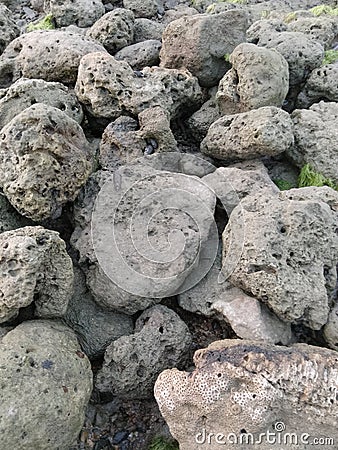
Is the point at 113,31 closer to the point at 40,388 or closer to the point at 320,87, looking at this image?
the point at 320,87

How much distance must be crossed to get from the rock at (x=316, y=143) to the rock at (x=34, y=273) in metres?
2.34

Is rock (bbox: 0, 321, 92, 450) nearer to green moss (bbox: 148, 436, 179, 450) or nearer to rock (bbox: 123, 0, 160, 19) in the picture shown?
green moss (bbox: 148, 436, 179, 450)

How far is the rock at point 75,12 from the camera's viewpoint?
6938 millimetres

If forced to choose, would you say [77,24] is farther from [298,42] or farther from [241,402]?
[241,402]

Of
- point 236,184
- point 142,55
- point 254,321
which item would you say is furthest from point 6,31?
point 254,321

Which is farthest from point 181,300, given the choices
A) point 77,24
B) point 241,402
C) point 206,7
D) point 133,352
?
point 206,7

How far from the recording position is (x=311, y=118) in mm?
4844

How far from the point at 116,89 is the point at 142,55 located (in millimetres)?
1258

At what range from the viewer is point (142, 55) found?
19.0ft

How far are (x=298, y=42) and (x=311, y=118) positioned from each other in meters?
1.17

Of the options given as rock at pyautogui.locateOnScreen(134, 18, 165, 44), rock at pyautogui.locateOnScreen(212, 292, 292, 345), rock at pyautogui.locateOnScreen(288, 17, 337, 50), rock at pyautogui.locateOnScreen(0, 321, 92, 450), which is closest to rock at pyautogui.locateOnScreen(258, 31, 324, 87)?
rock at pyautogui.locateOnScreen(288, 17, 337, 50)

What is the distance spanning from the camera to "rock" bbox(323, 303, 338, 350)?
3.63m

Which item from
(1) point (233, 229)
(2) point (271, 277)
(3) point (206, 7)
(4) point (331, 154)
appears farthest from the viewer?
(3) point (206, 7)

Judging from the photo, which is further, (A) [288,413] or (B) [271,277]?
(B) [271,277]
